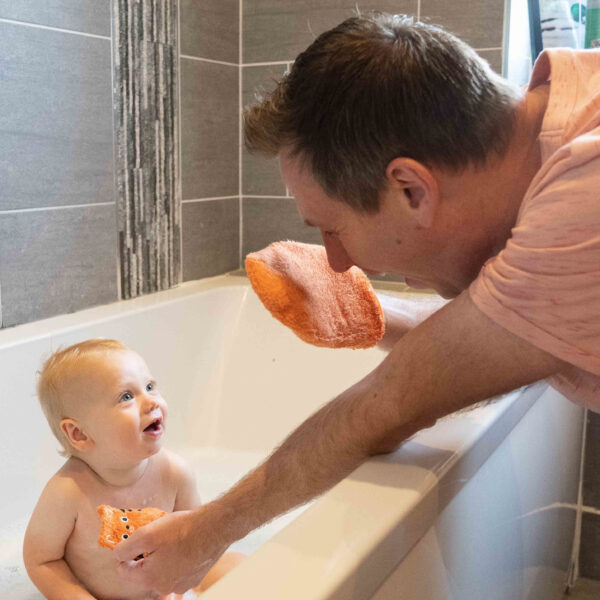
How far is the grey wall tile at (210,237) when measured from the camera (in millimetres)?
1937

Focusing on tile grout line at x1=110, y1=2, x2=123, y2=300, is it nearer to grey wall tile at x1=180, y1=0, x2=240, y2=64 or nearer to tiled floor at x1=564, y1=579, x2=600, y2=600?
grey wall tile at x1=180, y1=0, x2=240, y2=64

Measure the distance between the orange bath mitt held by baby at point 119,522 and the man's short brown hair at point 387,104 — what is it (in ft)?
1.46

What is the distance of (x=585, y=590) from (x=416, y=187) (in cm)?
124

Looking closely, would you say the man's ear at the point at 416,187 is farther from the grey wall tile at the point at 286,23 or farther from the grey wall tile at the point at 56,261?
the grey wall tile at the point at 286,23

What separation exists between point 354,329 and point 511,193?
30cm

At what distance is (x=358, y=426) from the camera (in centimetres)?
84

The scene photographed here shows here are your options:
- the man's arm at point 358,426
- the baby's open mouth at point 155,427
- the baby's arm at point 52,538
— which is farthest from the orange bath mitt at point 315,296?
the baby's arm at point 52,538

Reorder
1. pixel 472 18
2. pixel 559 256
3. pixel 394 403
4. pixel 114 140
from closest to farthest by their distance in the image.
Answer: pixel 559 256
pixel 394 403
pixel 114 140
pixel 472 18

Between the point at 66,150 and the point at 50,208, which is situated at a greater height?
the point at 66,150

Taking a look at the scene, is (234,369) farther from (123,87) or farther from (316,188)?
(316,188)

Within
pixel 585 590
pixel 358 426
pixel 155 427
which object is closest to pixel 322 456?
pixel 358 426

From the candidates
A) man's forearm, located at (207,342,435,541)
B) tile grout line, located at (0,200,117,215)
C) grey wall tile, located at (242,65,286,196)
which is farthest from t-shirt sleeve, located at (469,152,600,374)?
grey wall tile, located at (242,65,286,196)

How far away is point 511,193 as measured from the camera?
86cm

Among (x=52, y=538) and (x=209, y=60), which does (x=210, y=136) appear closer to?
(x=209, y=60)
